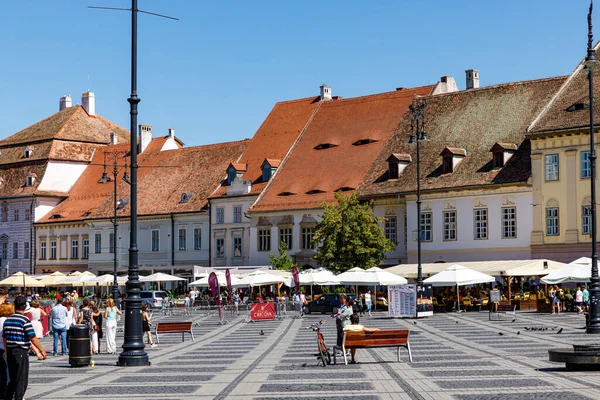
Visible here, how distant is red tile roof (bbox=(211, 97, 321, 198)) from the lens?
76375 millimetres

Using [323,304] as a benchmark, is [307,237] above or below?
above

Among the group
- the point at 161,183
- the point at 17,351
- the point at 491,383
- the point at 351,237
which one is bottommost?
the point at 491,383

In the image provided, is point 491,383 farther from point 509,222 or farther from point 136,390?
point 509,222

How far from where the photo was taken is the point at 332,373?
849 inches

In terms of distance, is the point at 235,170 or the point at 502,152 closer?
the point at 502,152

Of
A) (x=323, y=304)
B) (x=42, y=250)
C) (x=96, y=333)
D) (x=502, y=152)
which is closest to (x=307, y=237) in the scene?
(x=323, y=304)

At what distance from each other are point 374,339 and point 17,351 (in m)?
10.0

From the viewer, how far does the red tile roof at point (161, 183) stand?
266 ft

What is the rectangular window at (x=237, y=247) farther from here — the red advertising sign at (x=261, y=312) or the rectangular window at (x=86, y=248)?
the red advertising sign at (x=261, y=312)

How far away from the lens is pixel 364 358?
84.1 ft

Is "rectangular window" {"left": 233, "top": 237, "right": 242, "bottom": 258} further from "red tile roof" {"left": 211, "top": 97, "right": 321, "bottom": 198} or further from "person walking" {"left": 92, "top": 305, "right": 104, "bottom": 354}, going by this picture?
"person walking" {"left": 92, "top": 305, "right": 104, "bottom": 354}

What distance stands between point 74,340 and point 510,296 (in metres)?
33.1

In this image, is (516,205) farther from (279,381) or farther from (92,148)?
(92,148)

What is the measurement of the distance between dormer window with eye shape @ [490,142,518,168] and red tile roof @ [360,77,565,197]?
25 centimetres
